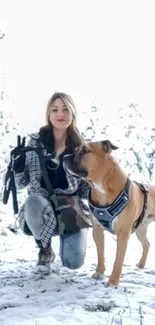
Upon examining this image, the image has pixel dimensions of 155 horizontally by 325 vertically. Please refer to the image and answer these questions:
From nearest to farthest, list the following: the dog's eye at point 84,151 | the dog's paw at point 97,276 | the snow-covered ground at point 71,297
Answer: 1. the snow-covered ground at point 71,297
2. the dog's eye at point 84,151
3. the dog's paw at point 97,276

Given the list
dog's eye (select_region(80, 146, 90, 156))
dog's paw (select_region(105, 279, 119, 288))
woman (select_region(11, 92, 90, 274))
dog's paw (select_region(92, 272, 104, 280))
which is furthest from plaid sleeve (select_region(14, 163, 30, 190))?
dog's paw (select_region(105, 279, 119, 288))

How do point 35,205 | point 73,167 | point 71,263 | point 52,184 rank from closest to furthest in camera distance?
1. point 73,167
2. point 35,205
3. point 71,263
4. point 52,184

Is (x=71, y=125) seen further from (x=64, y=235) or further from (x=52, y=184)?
(x=64, y=235)

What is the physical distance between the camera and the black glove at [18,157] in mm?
4188

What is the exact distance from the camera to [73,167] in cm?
380

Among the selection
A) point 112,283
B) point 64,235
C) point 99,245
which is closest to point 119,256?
point 112,283

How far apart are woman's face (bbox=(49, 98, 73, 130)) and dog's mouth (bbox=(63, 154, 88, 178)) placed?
497 mm

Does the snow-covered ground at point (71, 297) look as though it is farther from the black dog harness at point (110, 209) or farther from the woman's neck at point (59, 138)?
the woman's neck at point (59, 138)

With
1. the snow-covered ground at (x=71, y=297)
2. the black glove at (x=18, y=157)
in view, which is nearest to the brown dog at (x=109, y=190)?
the snow-covered ground at (x=71, y=297)

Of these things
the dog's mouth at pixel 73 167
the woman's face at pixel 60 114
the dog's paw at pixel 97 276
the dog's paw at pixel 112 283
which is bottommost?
the dog's paw at pixel 97 276

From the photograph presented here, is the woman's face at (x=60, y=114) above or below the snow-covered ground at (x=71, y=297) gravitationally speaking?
above

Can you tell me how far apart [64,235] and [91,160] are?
2.96ft

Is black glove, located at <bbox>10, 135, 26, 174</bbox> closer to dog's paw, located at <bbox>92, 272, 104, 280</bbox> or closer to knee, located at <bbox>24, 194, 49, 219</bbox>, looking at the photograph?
knee, located at <bbox>24, 194, 49, 219</bbox>

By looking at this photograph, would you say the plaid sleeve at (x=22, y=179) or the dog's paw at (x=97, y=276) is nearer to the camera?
the dog's paw at (x=97, y=276)
